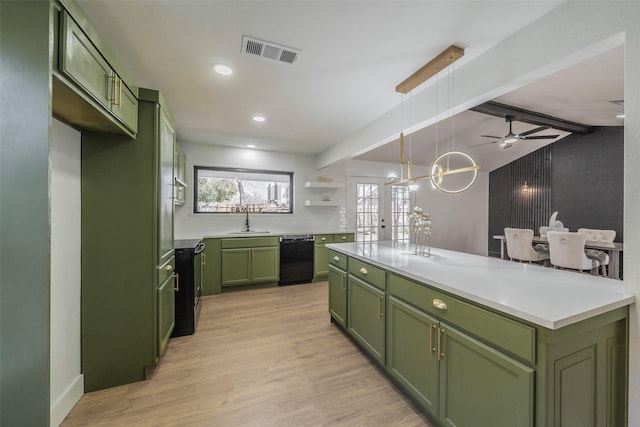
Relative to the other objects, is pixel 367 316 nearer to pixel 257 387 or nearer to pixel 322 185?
pixel 257 387

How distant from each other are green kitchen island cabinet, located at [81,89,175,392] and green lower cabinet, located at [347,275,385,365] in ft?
5.29

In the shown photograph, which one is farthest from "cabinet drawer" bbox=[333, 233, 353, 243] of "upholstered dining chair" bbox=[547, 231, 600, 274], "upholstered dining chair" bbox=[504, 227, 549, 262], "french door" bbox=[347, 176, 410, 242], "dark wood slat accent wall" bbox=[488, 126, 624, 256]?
"dark wood slat accent wall" bbox=[488, 126, 624, 256]

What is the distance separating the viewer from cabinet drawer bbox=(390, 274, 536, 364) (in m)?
1.03

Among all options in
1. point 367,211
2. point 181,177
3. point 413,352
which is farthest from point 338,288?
point 367,211

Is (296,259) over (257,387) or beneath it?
over

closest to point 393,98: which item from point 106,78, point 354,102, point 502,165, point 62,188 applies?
point 354,102

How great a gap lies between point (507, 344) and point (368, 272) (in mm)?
1127

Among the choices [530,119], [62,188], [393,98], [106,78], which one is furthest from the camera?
[530,119]

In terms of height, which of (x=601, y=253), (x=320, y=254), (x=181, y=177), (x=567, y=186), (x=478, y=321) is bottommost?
(x=320, y=254)

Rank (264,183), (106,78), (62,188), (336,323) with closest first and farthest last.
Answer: (106,78), (62,188), (336,323), (264,183)

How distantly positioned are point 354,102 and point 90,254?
2.66 meters

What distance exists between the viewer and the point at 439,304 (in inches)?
56.1

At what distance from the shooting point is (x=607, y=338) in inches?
45.4

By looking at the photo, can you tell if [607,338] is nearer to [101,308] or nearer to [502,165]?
[101,308]
